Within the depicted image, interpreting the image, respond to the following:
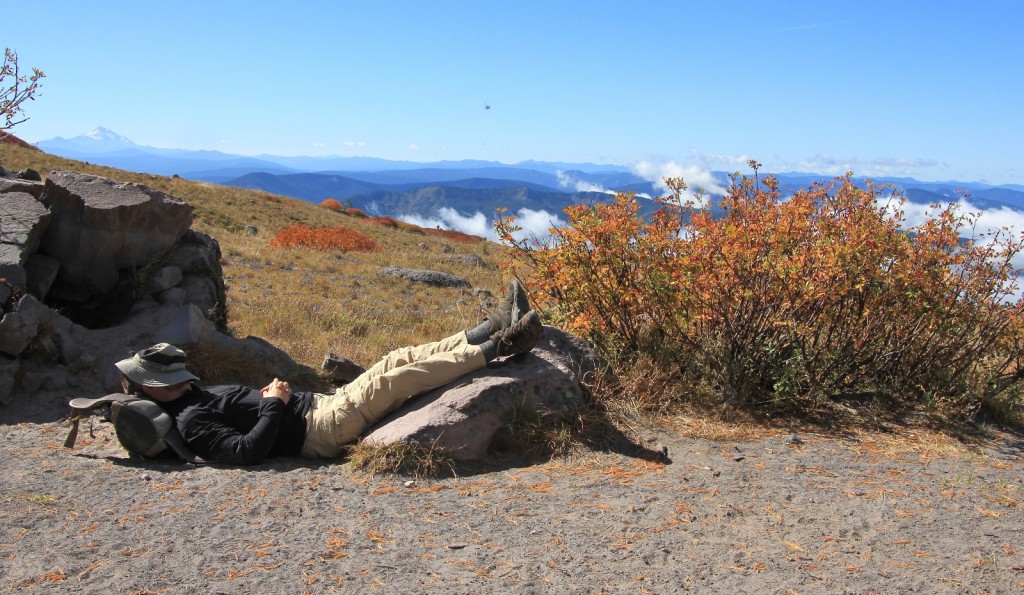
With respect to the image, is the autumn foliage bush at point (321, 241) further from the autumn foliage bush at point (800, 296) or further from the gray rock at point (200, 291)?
the autumn foliage bush at point (800, 296)

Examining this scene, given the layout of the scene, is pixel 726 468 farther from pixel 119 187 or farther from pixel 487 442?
pixel 119 187

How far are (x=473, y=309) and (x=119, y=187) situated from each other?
25.8ft

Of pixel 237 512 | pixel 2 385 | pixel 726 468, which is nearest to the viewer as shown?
pixel 237 512

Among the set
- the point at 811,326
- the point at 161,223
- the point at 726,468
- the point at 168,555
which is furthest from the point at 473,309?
the point at 168,555

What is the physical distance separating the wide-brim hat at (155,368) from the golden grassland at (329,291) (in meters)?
2.54

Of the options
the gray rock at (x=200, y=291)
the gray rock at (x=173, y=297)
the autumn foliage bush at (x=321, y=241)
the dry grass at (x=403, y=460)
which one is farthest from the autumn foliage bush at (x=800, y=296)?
the autumn foliage bush at (x=321, y=241)

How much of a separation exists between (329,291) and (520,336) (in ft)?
32.1

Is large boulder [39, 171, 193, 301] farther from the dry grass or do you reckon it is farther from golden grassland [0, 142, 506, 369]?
the dry grass

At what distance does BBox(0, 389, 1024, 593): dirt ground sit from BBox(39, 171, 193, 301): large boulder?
6.74ft

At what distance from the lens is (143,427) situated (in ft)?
14.5

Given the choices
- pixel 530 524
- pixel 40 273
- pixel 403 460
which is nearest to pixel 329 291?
pixel 40 273

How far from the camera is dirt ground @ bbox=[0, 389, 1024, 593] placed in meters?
3.10

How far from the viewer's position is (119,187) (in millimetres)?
6656

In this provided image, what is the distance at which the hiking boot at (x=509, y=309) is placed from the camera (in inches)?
203
